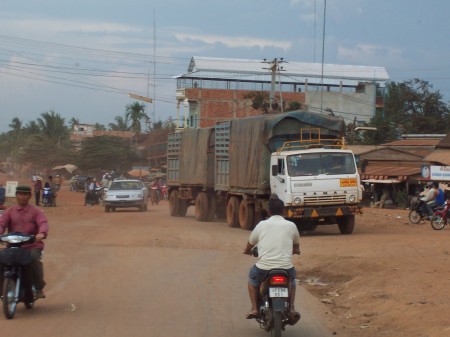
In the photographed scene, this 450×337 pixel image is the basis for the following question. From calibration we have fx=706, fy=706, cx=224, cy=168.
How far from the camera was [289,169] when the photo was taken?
20.6 meters

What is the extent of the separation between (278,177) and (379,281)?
9.54 metres

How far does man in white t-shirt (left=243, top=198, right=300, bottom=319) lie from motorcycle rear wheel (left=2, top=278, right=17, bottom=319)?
2.97 metres

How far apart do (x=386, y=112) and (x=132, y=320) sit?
69.6 m

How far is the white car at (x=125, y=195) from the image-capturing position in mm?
36250

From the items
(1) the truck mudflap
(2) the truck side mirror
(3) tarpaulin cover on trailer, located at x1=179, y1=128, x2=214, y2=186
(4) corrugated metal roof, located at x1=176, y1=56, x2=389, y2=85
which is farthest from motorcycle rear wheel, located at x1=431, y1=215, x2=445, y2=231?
(4) corrugated metal roof, located at x1=176, y1=56, x2=389, y2=85

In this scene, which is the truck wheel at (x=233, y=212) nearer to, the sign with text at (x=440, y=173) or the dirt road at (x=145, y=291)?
the dirt road at (x=145, y=291)

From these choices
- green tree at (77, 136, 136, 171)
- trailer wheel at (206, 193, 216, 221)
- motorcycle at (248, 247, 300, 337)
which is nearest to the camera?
motorcycle at (248, 247, 300, 337)

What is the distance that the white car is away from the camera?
36.2 meters

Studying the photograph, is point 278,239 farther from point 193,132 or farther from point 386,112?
point 386,112

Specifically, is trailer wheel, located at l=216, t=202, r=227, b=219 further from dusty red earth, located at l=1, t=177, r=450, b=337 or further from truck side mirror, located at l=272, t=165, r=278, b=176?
dusty red earth, located at l=1, t=177, r=450, b=337

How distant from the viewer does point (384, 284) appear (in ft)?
37.0

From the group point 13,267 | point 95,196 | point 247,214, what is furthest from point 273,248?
point 95,196

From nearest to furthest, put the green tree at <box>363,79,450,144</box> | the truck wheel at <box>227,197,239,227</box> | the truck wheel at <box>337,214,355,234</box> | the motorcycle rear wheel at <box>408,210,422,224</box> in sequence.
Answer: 1. the truck wheel at <box>337,214,355,234</box>
2. the truck wheel at <box>227,197,239,227</box>
3. the motorcycle rear wheel at <box>408,210,422,224</box>
4. the green tree at <box>363,79,450,144</box>

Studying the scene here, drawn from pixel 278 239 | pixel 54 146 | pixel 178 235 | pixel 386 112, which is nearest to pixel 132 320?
pixel 278 239
